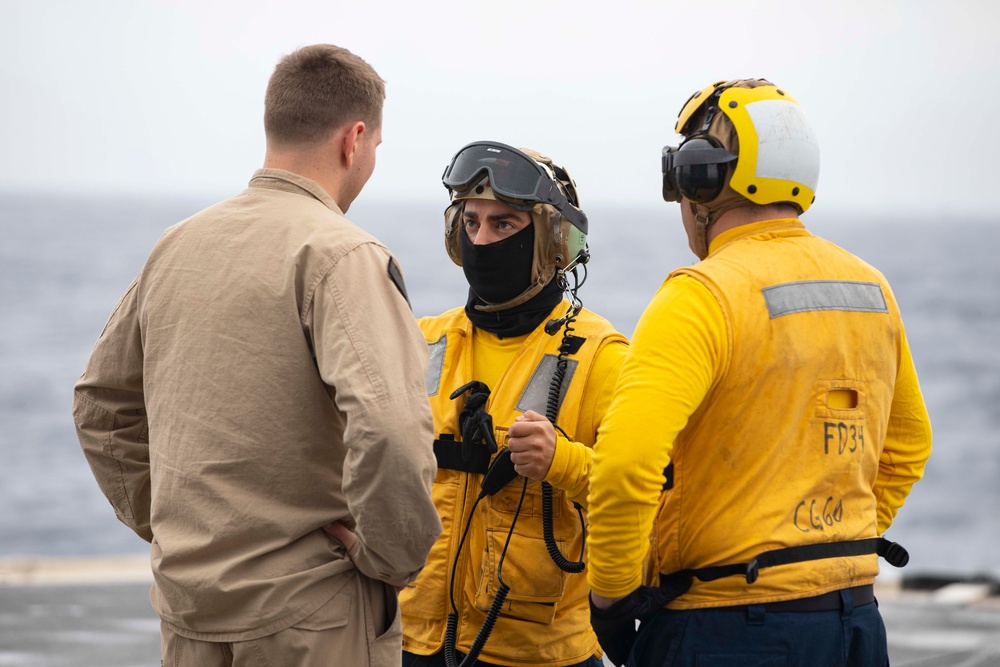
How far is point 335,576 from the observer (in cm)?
275

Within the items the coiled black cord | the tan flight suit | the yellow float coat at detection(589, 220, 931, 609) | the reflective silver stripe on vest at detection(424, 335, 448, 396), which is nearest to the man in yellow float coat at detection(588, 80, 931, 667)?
the yellow float coat at detection(589, 220, 931, 609)

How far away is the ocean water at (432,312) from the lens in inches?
1108

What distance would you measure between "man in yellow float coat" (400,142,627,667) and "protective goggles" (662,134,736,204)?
70 centimetres

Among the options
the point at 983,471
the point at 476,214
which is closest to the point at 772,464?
the point at 476,214

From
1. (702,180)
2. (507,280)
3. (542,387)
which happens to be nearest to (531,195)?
(507,280)

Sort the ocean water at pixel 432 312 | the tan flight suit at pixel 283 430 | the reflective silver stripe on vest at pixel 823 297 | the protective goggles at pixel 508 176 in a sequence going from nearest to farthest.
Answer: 1. the tan flight suit at pixel 283 430
2. the reflective silver stripe on vest at pixel 823 297
3. the protective goggles at pixel 508 176
4. the ocean water at pixel 432 312

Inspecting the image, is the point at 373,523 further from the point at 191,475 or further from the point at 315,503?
the point at 191,475

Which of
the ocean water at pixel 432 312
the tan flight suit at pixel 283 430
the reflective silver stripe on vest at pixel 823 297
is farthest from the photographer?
the ocean water at pixel 432 312

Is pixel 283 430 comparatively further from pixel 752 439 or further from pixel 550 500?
pixel 752 439

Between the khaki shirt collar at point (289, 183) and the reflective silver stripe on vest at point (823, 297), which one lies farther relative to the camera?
the khaki shirt collar at point (289, 183)

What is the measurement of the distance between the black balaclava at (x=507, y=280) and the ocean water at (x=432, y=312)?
6.47 metres

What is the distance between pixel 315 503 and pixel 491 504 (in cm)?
83

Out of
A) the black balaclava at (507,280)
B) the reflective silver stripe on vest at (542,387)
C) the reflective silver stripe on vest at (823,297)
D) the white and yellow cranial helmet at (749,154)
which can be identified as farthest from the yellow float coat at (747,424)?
the black balaclava at (507,280)

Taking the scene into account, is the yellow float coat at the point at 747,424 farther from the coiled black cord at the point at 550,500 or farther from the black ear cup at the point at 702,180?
the coiled black cord at the point at 550,500
